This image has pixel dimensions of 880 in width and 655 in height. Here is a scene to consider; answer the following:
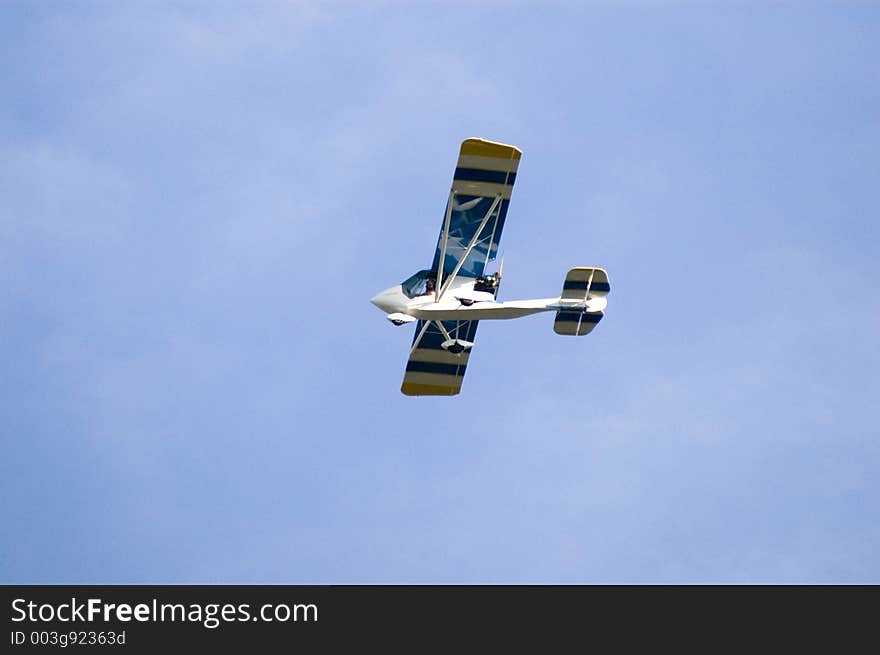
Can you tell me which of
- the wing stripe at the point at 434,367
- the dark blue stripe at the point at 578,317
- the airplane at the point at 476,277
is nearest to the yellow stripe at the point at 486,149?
the airplane at the point at 476,277

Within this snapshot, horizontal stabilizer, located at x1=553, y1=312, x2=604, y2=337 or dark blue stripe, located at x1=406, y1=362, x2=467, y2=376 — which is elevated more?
dark blue stripe, located at x1=406, y1=362, x2=467, y2=376

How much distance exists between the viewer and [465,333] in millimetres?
69562

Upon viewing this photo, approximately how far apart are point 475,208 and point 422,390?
8.26 m

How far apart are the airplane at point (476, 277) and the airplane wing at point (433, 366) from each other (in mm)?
1216

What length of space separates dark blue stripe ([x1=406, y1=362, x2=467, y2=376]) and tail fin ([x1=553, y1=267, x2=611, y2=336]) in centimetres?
457

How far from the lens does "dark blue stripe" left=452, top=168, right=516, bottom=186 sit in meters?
64.4

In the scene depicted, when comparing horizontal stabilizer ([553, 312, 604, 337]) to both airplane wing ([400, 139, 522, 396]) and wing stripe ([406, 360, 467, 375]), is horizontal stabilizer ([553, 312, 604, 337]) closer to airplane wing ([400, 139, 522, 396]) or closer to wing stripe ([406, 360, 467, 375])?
airplane wing ([400, 139, 522, 396])

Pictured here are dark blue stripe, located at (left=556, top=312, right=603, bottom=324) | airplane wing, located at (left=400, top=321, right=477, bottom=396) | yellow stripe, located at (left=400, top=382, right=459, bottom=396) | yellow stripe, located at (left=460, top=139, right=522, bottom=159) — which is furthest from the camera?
yellow stripe, located at (left=400, top=382, right=459, bottom=396)

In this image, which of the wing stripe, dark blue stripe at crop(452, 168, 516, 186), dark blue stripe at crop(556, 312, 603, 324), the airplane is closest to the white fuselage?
the airplane
